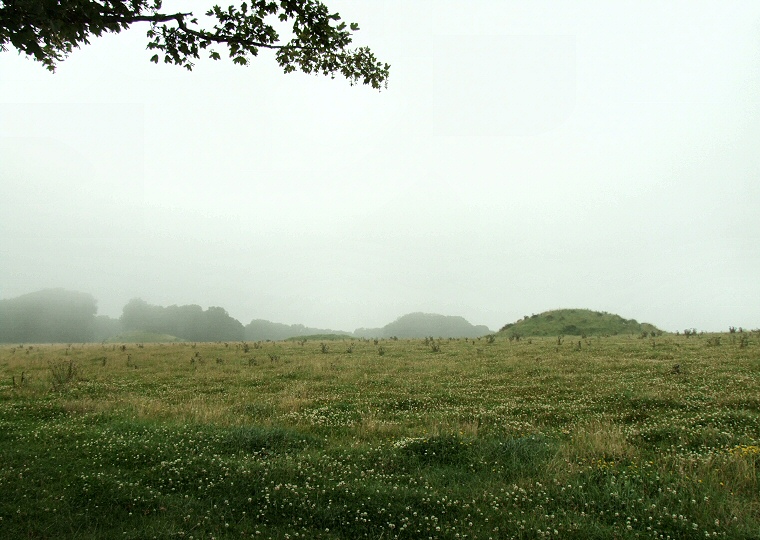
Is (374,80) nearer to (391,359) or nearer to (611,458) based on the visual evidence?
(611,458)

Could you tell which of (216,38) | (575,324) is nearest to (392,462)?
(216,38)

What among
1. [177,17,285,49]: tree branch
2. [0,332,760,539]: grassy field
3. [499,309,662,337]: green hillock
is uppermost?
[177,17,285,49]: tree branch

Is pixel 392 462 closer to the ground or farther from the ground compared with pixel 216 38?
closer to the ground

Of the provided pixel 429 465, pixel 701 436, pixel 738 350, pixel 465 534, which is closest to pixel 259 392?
pixel 429 465

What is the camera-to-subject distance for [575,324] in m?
58.7

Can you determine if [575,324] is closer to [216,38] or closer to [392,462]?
[392,462]

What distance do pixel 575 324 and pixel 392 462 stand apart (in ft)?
195

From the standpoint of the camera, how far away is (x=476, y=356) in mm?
26578

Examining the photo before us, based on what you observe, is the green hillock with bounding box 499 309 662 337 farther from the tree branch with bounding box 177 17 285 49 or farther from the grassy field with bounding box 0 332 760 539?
the tree branch with bounding box 177 17 285 49

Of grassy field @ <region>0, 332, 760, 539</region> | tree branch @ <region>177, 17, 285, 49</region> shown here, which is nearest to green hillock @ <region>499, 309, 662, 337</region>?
grassy field @ <region>0, 332, 760, 539</region>

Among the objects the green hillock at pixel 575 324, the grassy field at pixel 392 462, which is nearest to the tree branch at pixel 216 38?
the grassy field at pixel 392 462

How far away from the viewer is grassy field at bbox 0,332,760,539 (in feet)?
18.8

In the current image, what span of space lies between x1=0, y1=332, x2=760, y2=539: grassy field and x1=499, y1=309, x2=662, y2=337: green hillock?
140 feet

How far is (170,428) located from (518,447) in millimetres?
8841
